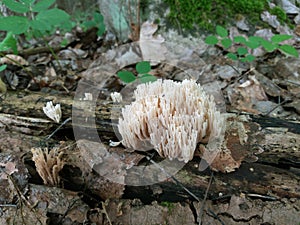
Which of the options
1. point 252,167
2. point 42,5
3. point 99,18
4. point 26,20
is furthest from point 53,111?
point 99,18

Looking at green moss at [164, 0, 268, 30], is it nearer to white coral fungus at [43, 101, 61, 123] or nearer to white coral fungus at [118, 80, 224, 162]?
white coral fungus at [118, 80, 224, 162]

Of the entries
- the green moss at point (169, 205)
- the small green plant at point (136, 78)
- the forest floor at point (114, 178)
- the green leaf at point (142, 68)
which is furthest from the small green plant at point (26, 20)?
the green moss at point (169, 205)

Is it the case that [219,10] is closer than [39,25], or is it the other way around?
[39,25]

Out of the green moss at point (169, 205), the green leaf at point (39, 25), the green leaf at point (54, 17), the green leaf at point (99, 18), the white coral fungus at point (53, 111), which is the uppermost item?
the green leaf at point (54, 17)

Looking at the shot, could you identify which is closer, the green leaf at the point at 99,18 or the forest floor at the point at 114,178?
the forest floor at the point at 114,178

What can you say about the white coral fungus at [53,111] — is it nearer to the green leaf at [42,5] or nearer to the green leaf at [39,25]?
the green leaf at [39,25]

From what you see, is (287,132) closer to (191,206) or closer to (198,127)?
(198,127)

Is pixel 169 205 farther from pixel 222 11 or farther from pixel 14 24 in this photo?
pixel 222 11
